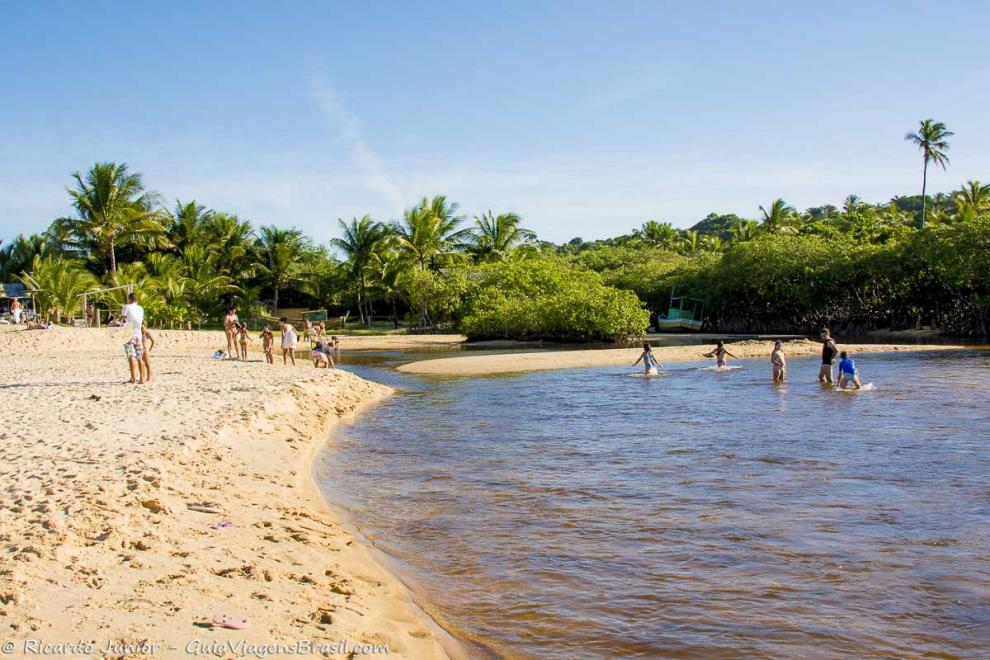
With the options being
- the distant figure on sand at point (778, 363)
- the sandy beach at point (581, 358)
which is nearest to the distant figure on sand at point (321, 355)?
the sandy beach at point (581, 358)

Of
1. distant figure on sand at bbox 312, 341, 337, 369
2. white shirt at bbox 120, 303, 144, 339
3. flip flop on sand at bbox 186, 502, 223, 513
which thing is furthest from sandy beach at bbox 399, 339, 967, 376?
flip flop on sand at bbox 186, 502, 223, 513

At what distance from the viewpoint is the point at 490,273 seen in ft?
163

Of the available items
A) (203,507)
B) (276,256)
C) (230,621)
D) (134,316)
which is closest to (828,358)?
(134,316)

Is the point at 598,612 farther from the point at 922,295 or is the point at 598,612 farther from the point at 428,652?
the point at 922,295

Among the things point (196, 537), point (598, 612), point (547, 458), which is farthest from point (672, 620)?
point (547, 458)

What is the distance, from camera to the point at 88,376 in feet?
57.8

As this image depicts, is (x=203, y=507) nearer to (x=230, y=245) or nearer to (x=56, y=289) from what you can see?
(x=56, y=289)

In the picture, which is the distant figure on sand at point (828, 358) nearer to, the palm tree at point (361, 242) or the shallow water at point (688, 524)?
the shallow water at point (688, 524)

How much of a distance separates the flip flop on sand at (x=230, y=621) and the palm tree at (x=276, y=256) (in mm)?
52087

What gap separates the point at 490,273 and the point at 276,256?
16275 mm

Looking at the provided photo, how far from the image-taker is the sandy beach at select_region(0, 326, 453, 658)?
4.61 metres

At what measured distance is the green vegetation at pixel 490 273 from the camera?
42125 millimetres

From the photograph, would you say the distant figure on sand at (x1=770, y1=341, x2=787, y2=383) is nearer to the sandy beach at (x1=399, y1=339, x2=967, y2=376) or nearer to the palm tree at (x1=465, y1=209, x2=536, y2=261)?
the sandy beach at (x1=399, y1=339, x2=967, y2=376)

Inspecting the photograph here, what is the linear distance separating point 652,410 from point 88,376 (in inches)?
497
